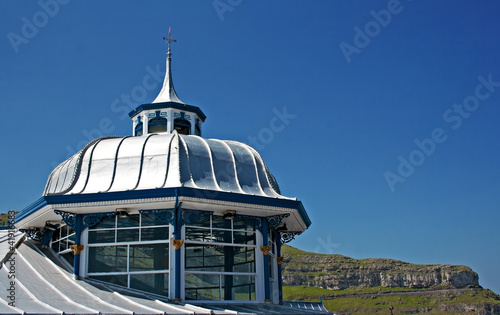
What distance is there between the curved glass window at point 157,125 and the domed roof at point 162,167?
4594 millimetres

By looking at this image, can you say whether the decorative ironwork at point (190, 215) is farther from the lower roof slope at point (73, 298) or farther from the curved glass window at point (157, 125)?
the curved glass window at point (157, 125)

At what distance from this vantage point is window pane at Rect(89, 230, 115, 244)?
21.0m

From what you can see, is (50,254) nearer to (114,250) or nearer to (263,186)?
(114,250)

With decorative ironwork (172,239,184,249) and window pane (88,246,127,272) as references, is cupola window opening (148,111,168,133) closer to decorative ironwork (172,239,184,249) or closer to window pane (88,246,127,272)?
window pane (88,246,127,272)

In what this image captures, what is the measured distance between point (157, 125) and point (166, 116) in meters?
0.64

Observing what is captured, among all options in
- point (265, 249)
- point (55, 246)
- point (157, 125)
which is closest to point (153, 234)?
point (265, 249)

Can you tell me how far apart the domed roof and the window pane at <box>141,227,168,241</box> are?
61.5 inches

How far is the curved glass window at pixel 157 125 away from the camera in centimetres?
2805

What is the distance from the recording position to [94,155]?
2248 centimetres

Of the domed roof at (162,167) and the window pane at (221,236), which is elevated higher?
the domed roof at (162,167)

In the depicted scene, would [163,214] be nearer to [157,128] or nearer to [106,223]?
[106,223]

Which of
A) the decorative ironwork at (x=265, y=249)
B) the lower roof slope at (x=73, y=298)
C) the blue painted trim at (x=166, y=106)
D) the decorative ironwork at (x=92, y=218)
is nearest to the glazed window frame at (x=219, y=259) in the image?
Result: the decorative ironwork at (x=265, y=249)

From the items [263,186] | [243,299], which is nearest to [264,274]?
[243,299]

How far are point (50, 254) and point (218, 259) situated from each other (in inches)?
282
